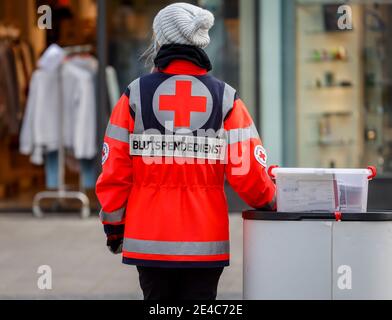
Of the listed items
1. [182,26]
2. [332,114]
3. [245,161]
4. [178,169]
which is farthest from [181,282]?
[332,114]

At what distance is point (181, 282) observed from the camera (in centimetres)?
449

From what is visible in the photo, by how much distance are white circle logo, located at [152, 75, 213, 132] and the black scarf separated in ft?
0.28

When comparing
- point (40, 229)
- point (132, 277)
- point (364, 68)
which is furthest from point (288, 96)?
point (132, 277)

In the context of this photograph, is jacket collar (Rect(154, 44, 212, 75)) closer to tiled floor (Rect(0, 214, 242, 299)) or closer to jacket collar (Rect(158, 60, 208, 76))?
jacket collar (Rect(158, 60, 208, 76))

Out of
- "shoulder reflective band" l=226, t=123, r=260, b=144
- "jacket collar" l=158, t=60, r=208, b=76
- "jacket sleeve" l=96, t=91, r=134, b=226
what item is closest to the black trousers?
"jacket sleeve" l=96, t=91, r=134, b=226

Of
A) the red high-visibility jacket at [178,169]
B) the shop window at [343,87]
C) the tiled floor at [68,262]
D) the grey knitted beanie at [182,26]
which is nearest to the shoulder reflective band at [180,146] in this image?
the red high-visibility jacket at [178,169]

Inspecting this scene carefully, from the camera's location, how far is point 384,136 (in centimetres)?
1085

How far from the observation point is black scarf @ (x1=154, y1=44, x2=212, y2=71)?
14.6 ft

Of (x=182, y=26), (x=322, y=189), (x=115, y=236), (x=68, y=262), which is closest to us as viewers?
(x=322, y=189)

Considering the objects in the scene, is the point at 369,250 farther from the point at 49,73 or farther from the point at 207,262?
the point at 49,73

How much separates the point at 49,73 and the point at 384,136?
3786 mm

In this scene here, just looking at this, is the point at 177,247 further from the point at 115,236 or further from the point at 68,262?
the point at 68,262

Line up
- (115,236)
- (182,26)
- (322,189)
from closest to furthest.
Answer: (322,189)
(182,26)
(115,236)

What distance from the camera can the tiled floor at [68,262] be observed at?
7.20m
